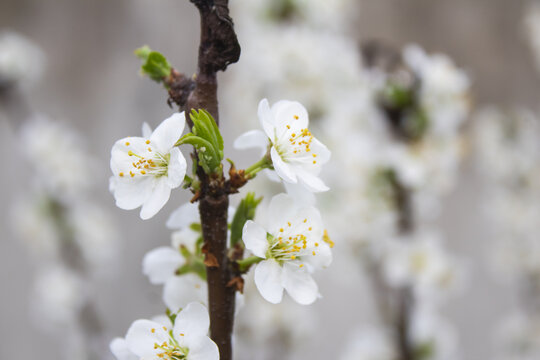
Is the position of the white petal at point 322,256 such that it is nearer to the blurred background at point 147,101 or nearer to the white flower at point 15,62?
the white flower at point 15,62

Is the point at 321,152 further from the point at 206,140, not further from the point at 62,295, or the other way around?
the point at 62,295

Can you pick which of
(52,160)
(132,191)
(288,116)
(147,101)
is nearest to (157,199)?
(132,191)

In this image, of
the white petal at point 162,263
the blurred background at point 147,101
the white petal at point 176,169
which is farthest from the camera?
the blurred background at point 147,101

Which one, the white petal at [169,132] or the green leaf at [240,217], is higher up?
the white petal at [169,132]

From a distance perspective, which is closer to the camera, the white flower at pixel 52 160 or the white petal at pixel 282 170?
the white petal at pixel 282 170

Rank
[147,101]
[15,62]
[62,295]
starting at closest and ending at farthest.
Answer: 1. [15,62]
2. [62,295]
3. [147,101]

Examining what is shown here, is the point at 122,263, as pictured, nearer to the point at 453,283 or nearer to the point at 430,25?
the point at 453,283

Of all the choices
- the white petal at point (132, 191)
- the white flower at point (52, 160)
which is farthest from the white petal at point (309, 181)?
the white flower at point (52, 160)

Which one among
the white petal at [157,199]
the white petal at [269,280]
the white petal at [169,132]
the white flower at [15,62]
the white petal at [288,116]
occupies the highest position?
the white flower at [15,62]

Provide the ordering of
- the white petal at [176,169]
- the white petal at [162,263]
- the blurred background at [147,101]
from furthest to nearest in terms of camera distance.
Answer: the blurred background at [147,101]
the white petal at [162,263]
the white petal at [176,169]
